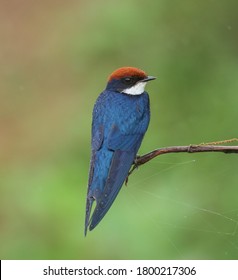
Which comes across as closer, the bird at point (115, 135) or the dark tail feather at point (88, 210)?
the dark tail feather at point (88, 210)

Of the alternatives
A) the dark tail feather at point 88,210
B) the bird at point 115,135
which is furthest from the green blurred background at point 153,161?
the dark tail feather at point 88,210

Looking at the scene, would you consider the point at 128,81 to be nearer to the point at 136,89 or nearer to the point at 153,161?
the point at 136,89

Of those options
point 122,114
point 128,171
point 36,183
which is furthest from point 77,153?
point 128,171

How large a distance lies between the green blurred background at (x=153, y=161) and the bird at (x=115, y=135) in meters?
0.49

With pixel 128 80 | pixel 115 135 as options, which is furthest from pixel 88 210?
pixel 128 80

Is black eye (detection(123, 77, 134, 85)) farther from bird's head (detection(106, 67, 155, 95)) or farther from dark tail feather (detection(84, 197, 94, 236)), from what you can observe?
dark tail feather (detection(84, 197, 94, 236))

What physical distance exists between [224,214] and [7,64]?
2.69m

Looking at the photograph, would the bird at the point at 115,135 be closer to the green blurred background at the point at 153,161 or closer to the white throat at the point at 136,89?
the white throat at the point at 136,89

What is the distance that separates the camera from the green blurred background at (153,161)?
2705mm

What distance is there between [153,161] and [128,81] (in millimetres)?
767

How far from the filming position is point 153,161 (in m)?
2.98

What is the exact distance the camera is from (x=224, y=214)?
267cm

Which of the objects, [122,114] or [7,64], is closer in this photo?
[122,114]
